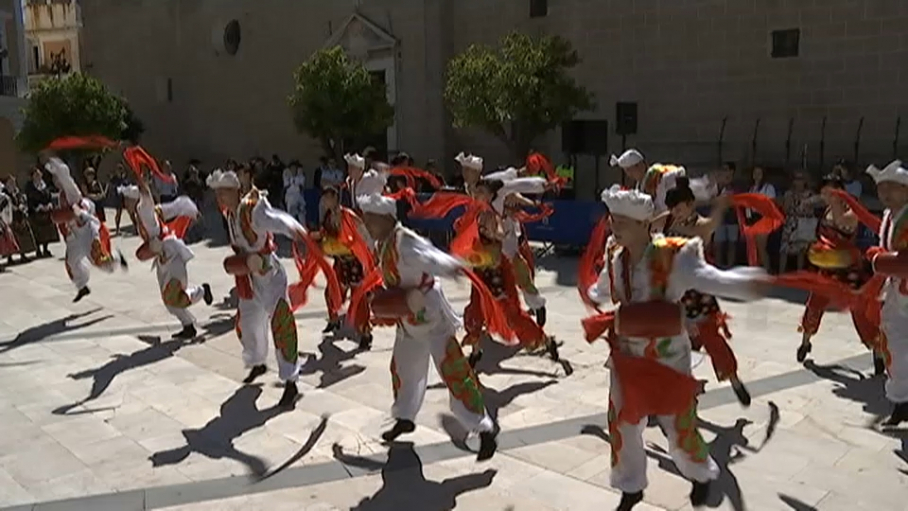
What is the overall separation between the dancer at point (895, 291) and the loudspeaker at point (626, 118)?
11476mm

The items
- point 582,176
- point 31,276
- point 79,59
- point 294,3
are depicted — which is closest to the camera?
point 31,276

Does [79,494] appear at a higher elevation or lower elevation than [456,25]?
lower

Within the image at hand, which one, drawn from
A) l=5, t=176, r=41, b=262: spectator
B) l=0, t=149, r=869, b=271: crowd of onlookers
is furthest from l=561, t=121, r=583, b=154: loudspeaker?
l=5, t=176, r=41, b=262: spectator

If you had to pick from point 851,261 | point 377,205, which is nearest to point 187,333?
point 377,205

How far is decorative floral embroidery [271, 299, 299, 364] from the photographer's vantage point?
638cm

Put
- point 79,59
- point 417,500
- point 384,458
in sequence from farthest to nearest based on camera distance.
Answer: point 79,59, point 384,458, point 417,500

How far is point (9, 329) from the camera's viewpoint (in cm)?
941

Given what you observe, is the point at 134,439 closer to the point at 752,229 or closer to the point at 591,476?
the point at 591,476

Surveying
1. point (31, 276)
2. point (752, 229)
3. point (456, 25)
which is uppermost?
point (456, 25)

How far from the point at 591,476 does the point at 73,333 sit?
250 inches

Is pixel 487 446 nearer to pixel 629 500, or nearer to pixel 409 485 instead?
pixel 409 485

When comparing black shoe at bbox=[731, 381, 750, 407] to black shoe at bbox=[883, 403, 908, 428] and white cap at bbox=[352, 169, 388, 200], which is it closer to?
black shoe at bbox=[883, 403, 908, 428]

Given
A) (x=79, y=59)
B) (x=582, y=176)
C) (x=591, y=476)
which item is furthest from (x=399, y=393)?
(x=79, y=59)

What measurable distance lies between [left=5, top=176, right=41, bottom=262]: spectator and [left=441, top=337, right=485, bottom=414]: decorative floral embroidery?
12216 millimetres
